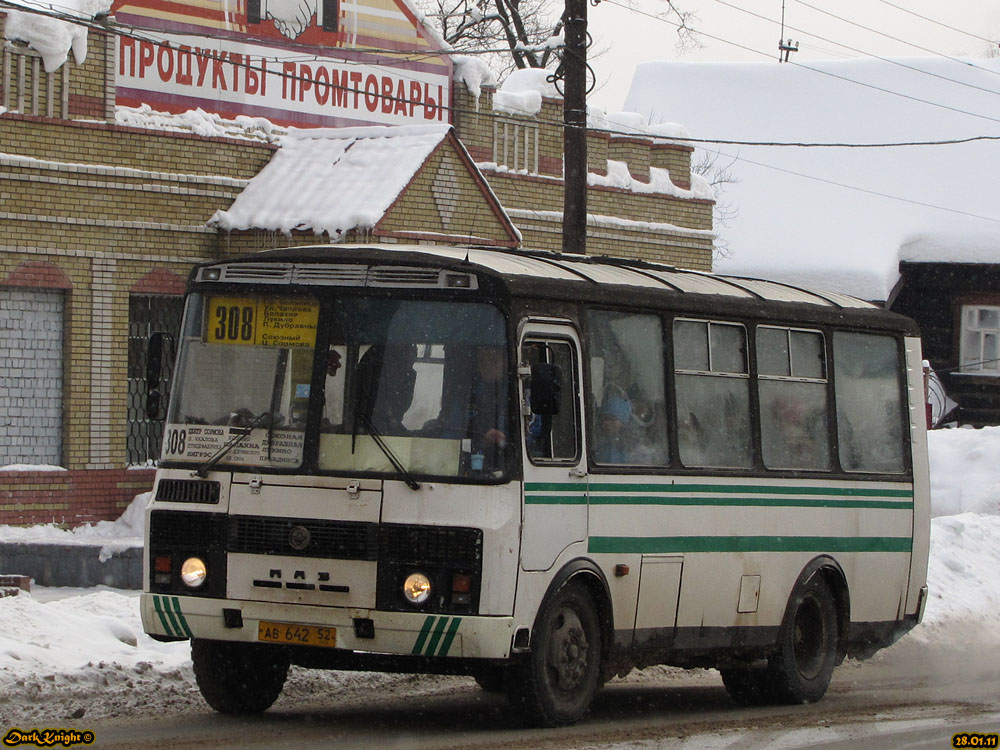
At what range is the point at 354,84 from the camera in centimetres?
2525

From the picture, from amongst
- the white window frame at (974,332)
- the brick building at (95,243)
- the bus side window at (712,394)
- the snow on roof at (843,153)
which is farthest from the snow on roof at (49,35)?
the white window frame at (974,332)

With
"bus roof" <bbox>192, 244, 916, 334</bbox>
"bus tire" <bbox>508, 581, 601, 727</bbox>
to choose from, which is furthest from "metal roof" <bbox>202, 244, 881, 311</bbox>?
"bus tire" <bbox>508, 581, 601, 727</bbox>

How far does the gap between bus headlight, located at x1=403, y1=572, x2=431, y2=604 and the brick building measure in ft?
37.2

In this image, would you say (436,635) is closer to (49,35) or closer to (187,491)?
(187,491)

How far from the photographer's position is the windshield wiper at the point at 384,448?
9.42m

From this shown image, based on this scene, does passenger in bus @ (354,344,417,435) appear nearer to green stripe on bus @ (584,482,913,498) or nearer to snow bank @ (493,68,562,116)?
green stripe on bus @ (584,482,913,498)

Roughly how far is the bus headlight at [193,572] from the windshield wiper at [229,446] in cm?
46

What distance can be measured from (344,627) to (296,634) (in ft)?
0.93

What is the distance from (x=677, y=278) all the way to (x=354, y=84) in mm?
14062

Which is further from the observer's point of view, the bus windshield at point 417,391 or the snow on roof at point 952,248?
the snow on roof at point 952,248

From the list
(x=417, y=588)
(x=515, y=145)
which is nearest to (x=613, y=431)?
(x=417, y=588)

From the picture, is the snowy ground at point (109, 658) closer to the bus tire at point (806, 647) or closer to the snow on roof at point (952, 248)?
the bus tire at point (806, 647)

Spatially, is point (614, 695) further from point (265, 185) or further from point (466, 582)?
point (265, 185)

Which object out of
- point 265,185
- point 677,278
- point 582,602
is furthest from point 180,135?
point 582,602
